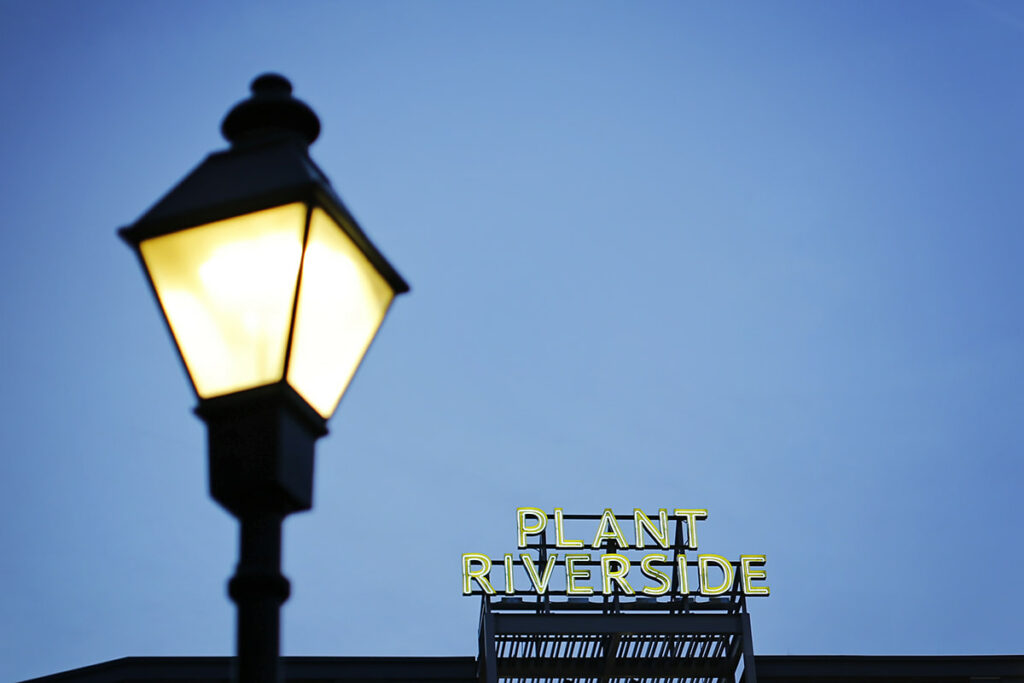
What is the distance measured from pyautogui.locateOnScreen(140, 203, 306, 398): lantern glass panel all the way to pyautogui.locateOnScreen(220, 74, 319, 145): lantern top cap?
62cm

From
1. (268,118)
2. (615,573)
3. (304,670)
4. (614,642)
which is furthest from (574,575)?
(268,118)

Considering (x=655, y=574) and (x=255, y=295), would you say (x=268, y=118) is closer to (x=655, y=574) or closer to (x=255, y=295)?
(x=255, y=295)

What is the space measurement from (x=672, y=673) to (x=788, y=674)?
9.74 ft

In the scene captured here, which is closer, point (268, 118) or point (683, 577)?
point (268, 118)

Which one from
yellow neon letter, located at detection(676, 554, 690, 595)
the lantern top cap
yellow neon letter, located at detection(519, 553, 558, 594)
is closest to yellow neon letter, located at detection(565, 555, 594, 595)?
yellow neon letter, located at detection(519, 553, 558, 594)

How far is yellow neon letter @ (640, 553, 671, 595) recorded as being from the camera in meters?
24.2

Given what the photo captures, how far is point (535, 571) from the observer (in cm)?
2403

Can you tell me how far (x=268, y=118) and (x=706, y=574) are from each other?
22375 mm

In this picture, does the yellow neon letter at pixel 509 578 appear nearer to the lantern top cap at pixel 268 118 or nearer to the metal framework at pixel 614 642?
the metal framework at pixel 614 642

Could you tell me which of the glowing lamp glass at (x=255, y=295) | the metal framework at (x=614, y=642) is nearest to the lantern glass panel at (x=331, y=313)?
the glowing lamp glass at (x=255, y=295)

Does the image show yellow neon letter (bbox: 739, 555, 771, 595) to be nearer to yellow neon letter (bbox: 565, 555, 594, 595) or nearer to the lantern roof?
yellow neon letter (bbox: 565, 555, 594, 595)

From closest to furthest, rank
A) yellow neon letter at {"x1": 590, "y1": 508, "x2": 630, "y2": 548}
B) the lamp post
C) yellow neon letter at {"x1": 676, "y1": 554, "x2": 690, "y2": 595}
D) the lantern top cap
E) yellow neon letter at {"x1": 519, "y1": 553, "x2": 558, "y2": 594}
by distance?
the lamp post < the lantern top cap < yellow neon letter at {"x1": 519, "y1": 553, "x2": 558, "y2": 594} < yellow neon letter at {"x1": 676, "y1": 554, "x2": 690, "y2": 595} < yellow neon letter at {"x1": 590, "y1": 508, "x2": 630, "y2": 548}

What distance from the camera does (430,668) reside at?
22.9 meters

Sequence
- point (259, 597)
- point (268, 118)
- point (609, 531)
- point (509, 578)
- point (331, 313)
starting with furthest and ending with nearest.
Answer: point (609, 531) < point (509, 578) < point (268, 118) < point (331, 313) < point (259, 597)
